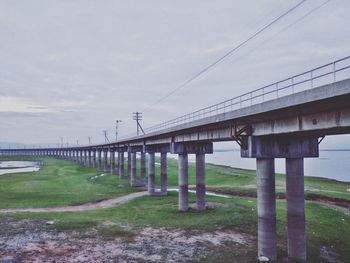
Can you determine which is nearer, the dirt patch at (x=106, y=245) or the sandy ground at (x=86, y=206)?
the dirt patch at (x=106, y=245)

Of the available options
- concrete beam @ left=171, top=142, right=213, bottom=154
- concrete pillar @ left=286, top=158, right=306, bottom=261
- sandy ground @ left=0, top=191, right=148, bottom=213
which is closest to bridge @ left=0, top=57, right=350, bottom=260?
concrete pillar @ left=286, top=158, right=306, bottom=261

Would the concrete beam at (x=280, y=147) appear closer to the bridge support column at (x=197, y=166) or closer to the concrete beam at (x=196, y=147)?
the concrete beam at (x=196, y=147)

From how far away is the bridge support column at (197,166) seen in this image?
40.8 m

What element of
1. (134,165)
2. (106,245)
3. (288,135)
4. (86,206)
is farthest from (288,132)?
(134,165)

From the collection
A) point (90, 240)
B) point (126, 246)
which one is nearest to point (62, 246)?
point (90, 240)

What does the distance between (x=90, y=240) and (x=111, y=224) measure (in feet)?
18.6

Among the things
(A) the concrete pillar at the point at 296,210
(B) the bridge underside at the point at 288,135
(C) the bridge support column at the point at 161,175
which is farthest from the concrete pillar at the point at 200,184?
(A) the concrete pillar at the point at 296,210

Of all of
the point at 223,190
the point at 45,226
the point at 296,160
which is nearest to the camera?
the point at 296,160

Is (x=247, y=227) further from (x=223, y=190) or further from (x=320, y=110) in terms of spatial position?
(x=223, y=190)

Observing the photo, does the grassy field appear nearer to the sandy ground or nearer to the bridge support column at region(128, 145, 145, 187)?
→ the sandy ground

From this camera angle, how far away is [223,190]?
60.7 m

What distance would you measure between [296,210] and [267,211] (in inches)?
73.4

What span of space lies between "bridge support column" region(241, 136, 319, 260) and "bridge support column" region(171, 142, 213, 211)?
56.0 feet

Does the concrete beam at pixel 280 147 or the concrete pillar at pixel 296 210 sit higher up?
the concrete beam at pixel 280 147
